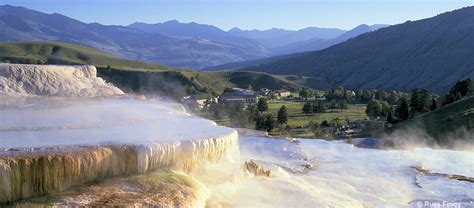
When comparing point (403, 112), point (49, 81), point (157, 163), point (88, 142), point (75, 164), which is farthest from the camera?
point (403, 112)

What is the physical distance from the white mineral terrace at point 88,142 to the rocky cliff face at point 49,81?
3.98 ft

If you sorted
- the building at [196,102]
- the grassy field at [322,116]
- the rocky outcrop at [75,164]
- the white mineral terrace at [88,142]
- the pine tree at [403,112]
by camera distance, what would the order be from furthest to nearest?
the building at [196,102] < the grassy field at [322,116] < the pine tree at [403,112] < the white mineral terrace at [88,142] < the rocky outcrop at [75,164]

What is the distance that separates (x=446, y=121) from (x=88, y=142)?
38158 millimetres

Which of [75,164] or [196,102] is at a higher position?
[75,164]

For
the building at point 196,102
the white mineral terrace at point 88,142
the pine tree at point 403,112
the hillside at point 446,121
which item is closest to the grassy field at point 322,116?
the building at point 196,102

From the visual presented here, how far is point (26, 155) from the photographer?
15.5 metres

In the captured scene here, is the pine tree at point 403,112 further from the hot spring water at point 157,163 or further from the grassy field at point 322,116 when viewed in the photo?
the hot spring water at point 157,163

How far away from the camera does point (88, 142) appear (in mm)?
17797

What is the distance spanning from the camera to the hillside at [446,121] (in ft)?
147

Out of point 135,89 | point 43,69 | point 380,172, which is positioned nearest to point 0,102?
point 43,69

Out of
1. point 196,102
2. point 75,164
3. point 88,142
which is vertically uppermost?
point 88,142

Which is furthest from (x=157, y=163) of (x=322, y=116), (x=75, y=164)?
(x=322, y=116)

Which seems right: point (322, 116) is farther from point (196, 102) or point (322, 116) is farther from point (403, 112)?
point (403, 112)

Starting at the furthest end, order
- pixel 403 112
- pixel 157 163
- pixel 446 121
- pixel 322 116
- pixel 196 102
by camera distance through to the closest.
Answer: pixel 196 102, pixel 322 116, pixel 403 112, pixel 446 121, pixel 157 163
